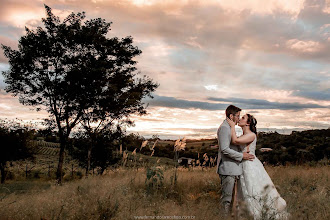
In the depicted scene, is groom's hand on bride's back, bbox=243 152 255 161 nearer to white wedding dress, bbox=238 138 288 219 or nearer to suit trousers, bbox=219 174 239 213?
white wedding dress, bbox=238 138 288 219

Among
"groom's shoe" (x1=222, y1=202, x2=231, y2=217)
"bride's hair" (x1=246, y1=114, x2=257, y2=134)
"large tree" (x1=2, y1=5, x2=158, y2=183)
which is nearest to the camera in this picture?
"groom's shoe" (x1=222, y1=202, x2=231, y2=217)

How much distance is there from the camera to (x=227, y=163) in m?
6.64

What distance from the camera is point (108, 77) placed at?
23.9 metres

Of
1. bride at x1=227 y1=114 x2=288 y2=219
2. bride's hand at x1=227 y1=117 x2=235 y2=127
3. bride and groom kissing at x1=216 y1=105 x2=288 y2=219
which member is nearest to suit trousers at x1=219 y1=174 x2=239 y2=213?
bride and groom kissing at x1=216 y1=105 x2=288 y2=219

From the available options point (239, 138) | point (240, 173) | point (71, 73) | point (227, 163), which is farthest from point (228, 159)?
point (71, 73)

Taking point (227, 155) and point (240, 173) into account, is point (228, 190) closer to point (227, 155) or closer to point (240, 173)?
point (240, 173)

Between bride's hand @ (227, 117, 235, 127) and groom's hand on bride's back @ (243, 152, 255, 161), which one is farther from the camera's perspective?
groom's hand on bride's back @ (243, 152, 255, 161)

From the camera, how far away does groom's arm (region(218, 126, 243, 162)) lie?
6438mm

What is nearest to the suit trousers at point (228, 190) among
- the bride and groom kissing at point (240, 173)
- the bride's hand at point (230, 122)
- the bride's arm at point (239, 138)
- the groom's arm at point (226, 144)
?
the bride and groom kissing at point (240, 173)

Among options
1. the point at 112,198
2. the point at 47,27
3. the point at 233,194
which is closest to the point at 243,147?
the point at 233,194

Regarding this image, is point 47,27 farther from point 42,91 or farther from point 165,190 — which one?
point 165,190

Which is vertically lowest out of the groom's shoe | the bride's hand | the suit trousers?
the groom's shoe

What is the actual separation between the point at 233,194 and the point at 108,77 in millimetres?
18856

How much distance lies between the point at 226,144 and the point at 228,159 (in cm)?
44
